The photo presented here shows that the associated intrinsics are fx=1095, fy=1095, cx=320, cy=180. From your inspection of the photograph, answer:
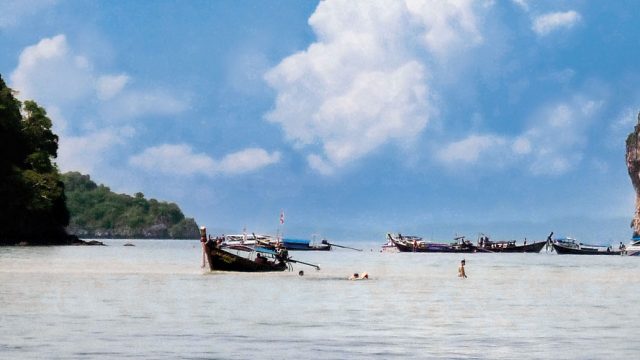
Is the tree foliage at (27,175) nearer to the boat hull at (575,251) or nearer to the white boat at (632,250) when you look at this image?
the boat hull at (575,251)

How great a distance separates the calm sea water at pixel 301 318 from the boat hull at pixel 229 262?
8.14 feet

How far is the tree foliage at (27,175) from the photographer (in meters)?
124

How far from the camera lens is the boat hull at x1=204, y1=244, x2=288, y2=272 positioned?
71125 mm

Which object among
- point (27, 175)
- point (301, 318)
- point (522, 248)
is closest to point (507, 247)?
point (522, 248)

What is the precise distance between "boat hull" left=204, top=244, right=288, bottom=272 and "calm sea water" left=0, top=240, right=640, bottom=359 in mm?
2481

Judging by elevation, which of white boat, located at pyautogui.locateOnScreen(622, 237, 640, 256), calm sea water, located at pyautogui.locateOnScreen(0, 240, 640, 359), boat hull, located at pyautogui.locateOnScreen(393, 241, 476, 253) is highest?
white boat, located at pyautogui.locateOnScreen(622, 237, 640, 256)

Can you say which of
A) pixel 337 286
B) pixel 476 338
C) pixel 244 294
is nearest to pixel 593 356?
pixel 476 338

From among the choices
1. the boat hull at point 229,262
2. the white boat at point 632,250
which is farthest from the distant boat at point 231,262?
the white boat at point 632,250

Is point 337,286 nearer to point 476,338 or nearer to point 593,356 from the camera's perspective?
point 476,338

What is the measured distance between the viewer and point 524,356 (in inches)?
1191

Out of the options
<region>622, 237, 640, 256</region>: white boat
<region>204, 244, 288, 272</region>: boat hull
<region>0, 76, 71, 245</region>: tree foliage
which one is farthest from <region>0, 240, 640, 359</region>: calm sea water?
<region>622, 237, 640, 256</region>: white boat

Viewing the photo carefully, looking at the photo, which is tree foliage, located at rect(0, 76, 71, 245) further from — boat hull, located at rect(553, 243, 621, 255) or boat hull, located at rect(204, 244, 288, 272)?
boat hull, located at rect(553, 243, 621, 255)

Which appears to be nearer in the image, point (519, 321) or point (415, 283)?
point (519, 321)

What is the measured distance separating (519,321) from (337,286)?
2353 centimetres
